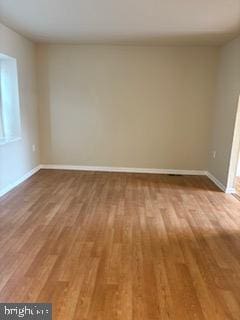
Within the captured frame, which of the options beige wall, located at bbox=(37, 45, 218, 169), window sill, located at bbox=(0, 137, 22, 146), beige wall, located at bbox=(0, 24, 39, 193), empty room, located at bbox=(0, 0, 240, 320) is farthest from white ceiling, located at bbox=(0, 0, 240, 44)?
window sill, located at bbox=(0, 137, 22, 146)

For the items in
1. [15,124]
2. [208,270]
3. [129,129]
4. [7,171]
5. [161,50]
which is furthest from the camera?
[129,129]

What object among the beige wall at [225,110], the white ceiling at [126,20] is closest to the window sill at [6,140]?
the white ceiling at [126,20]

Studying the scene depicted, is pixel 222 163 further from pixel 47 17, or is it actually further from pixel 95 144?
pixel 47 17

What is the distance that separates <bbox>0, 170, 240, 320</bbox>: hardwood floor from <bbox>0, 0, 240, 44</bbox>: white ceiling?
237 centimetres

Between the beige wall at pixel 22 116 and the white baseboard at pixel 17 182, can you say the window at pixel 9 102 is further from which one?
the white baseboard at pixel 17 182

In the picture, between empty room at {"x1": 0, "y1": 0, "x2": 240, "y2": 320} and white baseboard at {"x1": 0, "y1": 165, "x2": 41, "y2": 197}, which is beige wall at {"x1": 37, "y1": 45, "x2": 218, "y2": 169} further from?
white baseboard at {"x1": 0, "y1": 165, "x2": 41, "y2": 197}

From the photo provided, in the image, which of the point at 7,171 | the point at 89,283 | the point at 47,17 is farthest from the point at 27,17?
the point at 89,283

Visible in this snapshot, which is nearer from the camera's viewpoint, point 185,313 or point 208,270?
point 185,313

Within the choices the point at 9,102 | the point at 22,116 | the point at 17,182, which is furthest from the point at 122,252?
the point at 9,102

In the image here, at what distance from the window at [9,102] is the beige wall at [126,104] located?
871 millimetres

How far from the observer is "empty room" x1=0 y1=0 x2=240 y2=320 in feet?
6.38

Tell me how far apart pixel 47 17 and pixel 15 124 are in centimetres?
183

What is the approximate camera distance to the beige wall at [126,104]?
480cm

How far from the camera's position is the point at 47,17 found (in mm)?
3191
